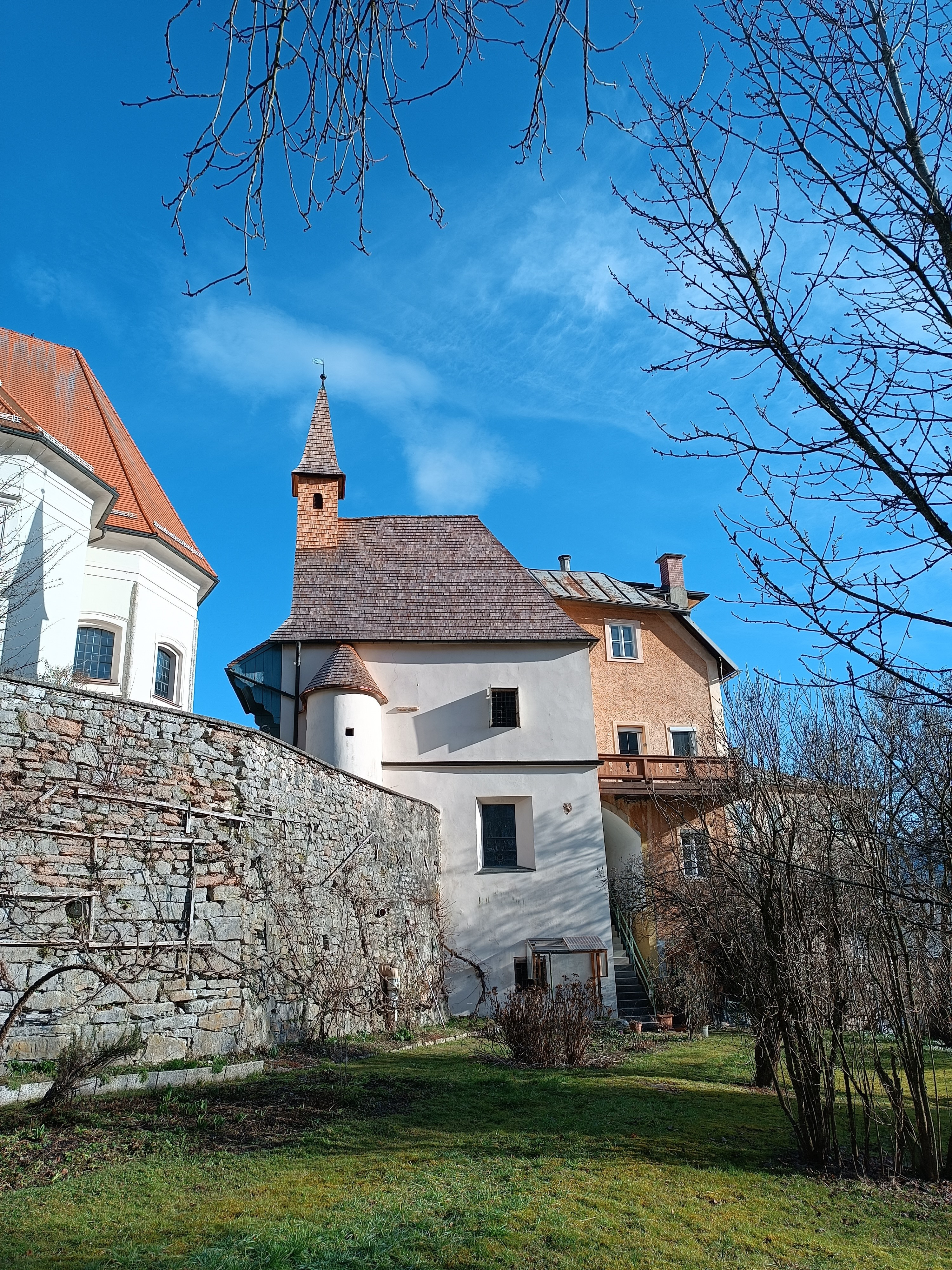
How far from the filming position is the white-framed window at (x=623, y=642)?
27531mm

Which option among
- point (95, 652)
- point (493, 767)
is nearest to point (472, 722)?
point (493, 767)

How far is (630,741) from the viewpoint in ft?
88.1

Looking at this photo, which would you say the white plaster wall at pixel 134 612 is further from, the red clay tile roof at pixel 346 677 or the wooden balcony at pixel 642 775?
the wooden balcony at pixel 642 775

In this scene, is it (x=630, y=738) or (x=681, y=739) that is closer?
(x=630, y=738)

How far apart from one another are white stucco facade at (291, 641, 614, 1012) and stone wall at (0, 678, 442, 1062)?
19.5ft

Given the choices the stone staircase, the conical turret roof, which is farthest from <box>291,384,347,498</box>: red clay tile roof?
the stone staircase

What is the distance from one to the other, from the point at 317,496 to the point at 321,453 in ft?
4.69

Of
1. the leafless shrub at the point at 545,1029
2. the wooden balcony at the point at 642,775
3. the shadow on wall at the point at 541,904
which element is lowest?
the leafless shrub at the point at 545,1029

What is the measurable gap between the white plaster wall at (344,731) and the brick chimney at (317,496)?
19.0 ft

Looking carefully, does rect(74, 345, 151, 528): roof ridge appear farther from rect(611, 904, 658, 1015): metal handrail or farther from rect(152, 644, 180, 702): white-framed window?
rect(611, 904, 658, 1015): metal handrail

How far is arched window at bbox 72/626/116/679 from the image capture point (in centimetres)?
1938

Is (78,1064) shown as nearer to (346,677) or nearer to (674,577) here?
(346,677)

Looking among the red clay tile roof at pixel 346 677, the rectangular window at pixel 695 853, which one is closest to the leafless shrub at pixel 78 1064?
the rectangular window at pixel 695 853

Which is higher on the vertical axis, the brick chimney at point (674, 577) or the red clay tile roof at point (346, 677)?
the brick chimney at point (674, 577)
